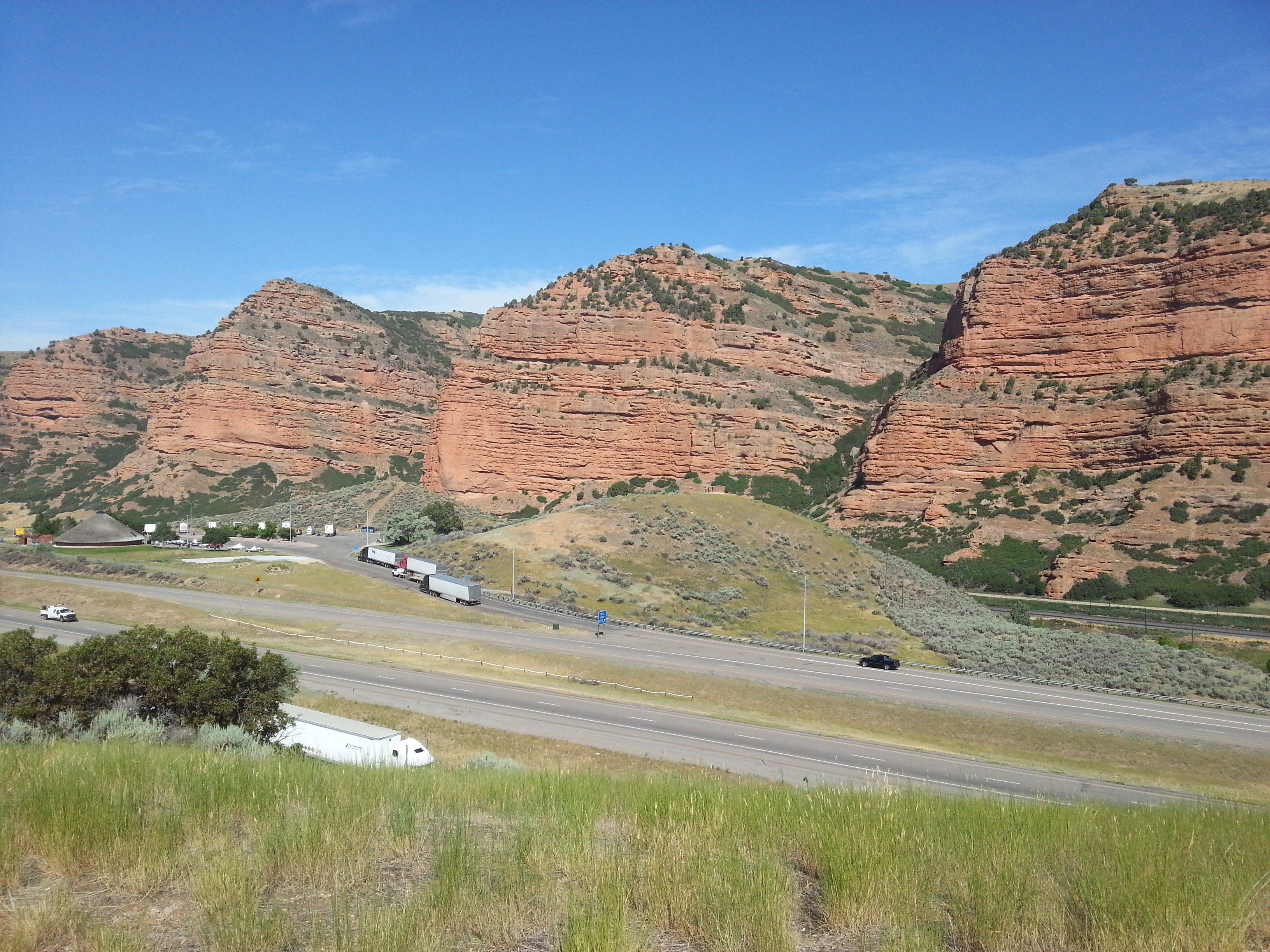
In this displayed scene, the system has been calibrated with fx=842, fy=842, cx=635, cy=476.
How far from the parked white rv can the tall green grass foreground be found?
10157mm

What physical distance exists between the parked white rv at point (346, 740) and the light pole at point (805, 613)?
2776 cm

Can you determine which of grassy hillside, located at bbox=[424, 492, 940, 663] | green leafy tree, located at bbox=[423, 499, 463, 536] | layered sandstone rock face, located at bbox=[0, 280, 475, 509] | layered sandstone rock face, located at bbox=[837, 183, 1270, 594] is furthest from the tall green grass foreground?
layered sandstone rock face, located at bbox=[0, 280, 475, 509]

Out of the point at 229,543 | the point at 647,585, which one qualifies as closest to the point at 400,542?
the point at 229,543

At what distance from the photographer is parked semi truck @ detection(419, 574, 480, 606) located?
4681 centimetres

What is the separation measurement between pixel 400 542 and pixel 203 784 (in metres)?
64.9

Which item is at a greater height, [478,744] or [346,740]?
[346,740]

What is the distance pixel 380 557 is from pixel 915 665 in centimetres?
3680

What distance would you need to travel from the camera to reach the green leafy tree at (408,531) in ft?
230

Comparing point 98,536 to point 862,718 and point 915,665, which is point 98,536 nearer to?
point 915,665

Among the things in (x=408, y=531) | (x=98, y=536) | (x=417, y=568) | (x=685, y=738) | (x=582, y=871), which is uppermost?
(x=582, y=871)

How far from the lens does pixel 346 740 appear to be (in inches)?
719

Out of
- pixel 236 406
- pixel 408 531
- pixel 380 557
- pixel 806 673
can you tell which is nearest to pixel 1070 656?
pixel 806 673

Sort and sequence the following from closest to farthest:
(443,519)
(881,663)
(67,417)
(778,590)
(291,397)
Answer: (881,663)
(778,590)
(443,519)
(291,397)
(67,417)

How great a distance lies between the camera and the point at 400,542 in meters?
70.1
